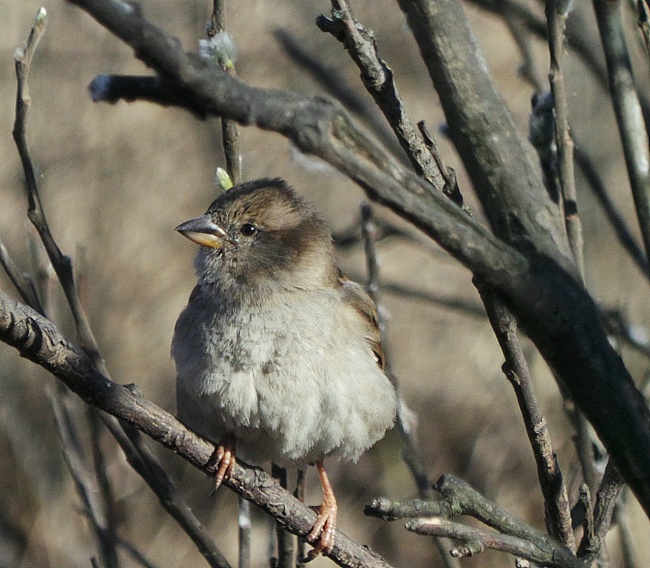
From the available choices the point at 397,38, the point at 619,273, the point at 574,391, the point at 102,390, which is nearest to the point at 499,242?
the point at 574,391

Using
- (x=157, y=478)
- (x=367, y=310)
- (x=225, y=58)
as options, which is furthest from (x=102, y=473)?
(x=225, y=58)

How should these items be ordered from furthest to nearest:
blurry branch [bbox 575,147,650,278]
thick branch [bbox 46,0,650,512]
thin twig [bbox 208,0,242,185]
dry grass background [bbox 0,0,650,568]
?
dry grass background [bbox 0,0,650,568] → blurry branch [bbox 575,147,650,278] → thin twig [bbox 208,0,242,185] → thick branch [bbox 46,0,650,512]

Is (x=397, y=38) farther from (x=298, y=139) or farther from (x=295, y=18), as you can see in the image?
(x=298, y=139)

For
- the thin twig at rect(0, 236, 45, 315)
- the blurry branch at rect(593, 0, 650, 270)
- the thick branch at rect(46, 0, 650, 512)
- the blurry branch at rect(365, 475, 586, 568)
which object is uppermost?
the blurry branch at rect(593, 0, 650, 270)

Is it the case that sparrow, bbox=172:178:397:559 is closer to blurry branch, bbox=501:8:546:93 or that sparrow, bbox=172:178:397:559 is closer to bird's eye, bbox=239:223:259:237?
bird's eye, bbox=239:223:259:237

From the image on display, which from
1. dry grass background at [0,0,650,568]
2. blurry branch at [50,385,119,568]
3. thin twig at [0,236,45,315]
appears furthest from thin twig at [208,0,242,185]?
dry grass background at [0,0,650,568]

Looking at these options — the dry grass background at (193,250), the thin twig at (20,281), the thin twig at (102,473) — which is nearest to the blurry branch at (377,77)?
the thin twig at (20,281)

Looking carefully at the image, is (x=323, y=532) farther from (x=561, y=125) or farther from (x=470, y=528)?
(x=561, y=125)
